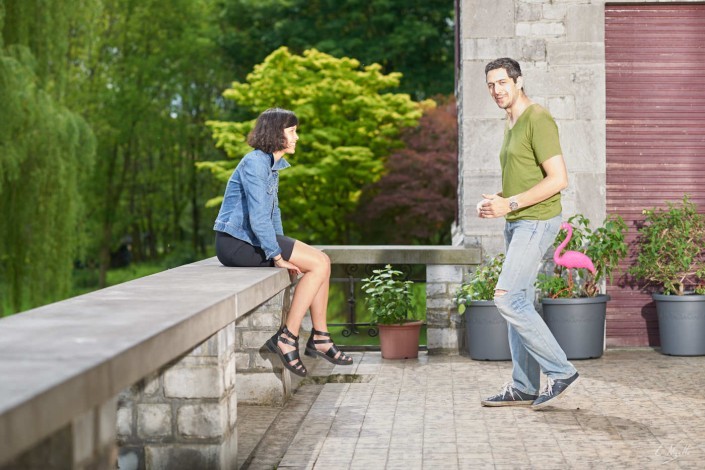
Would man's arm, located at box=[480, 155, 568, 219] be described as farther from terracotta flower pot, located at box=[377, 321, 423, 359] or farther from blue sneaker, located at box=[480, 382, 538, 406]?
Answer: terracotta flower pot, located at box=[377, 321, 423, 359]

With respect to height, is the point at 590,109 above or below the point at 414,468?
above

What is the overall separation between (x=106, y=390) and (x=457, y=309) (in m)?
7.04

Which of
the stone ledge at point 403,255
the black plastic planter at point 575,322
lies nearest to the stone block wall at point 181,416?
the black plastic planter at point 575,322

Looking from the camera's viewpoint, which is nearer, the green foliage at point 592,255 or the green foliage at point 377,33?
the green foliage at point 592,255

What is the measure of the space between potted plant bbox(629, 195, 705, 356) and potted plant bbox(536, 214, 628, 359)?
0.27 m

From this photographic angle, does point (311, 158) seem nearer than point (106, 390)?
No

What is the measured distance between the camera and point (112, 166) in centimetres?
3466

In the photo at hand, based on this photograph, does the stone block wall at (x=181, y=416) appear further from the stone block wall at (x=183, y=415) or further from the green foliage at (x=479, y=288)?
the green foliage at (x=479, y=288)

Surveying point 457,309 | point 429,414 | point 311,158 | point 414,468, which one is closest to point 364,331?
point 311,158

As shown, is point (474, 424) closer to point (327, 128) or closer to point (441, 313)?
point (441, 313)

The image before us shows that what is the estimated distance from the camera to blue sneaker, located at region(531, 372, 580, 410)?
6672 mm

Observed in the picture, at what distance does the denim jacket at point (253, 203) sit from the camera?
6.87 meters

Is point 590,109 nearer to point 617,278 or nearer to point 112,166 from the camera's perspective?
point 617,278

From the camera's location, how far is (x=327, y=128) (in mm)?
21516
